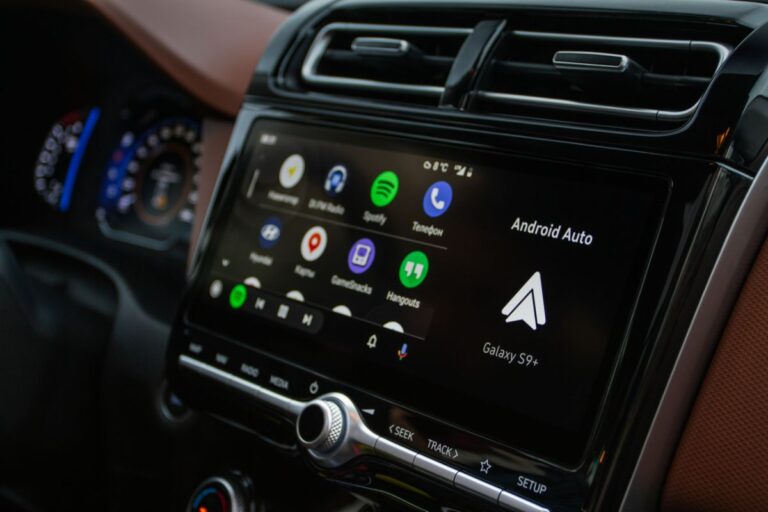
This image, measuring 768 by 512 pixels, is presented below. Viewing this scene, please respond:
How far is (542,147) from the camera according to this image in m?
0.98

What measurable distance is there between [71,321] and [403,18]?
2.77ft

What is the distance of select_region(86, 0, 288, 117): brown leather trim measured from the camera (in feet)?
5.22

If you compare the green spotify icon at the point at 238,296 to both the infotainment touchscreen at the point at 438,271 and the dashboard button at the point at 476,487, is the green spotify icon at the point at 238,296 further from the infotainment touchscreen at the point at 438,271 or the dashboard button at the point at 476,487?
the dashboard button at the point at 476,487

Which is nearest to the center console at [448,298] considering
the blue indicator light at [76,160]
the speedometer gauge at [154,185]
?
the speedometer gauge at [154,185]

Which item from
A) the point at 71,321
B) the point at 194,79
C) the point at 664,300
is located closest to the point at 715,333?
the point at 664,300

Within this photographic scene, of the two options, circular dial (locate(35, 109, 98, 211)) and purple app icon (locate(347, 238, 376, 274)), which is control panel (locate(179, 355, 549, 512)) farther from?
circular dial (locate(35, 109, 98, 211))

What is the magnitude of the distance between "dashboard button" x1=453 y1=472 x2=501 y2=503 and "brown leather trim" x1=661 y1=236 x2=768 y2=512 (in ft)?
0.60

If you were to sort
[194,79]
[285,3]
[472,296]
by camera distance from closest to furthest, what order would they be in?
1. [472,296]
2. [194,79]
3. [285,3]

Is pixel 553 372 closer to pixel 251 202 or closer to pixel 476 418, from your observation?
pixel 476 418

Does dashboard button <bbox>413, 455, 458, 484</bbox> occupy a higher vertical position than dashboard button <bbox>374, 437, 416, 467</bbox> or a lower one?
higher

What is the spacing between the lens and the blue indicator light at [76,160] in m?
2.10

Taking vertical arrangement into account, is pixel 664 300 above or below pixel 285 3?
below

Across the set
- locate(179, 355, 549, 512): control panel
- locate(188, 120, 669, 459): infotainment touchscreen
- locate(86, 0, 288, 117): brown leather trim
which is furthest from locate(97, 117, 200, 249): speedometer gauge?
locate(179, 355, 549, 512): control panel

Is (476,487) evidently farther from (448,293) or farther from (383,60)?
(383,60)
